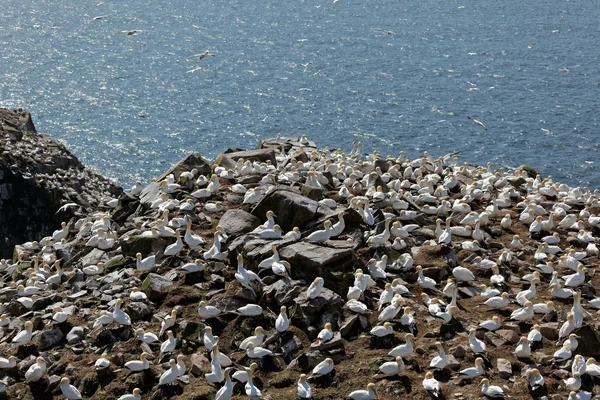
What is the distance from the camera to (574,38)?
325 feet

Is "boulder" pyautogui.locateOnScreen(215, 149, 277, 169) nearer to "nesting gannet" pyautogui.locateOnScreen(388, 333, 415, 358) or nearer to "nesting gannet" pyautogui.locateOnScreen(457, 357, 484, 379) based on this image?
"nesting gannet" pyautogui.locateOnScreen(388, 333, 415, 358)

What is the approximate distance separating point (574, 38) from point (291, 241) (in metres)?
84.3

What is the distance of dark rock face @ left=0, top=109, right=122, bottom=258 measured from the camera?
50.6m

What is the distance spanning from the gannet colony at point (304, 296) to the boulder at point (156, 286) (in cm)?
6

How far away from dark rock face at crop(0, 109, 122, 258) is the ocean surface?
1052cm

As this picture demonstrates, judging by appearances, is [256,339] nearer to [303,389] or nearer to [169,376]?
[303,389]

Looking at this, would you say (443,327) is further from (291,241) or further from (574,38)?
(574,38)

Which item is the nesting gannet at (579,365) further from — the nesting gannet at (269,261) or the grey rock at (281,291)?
the nesting gannet at (269,261)

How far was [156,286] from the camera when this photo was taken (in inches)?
960

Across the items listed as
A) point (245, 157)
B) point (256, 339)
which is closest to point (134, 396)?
point (256, 339)

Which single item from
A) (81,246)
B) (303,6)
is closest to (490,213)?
(81,246)

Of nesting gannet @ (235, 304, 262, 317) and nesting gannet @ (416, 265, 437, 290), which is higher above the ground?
nesting gannet @ (235, 304, 262, 317)

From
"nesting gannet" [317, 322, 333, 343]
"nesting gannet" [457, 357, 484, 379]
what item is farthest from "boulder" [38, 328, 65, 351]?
"nesting gannet" [457, 357, 484, 379]

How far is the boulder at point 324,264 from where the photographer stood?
24031 mm
